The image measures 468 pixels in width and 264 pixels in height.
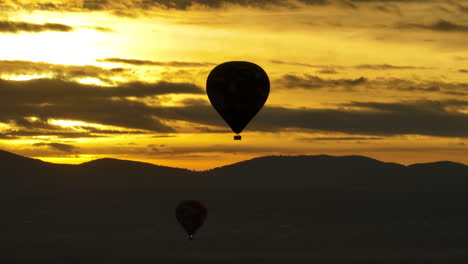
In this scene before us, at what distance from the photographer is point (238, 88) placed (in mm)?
118625

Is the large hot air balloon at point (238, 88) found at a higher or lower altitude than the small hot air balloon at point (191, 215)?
higher

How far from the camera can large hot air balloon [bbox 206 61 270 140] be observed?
118 metres

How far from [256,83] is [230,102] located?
3363 mm

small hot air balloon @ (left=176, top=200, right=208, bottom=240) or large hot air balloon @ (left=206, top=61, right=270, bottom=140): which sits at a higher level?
large hot air balloon @ (left=206, top=61, right=270, bottom=140)

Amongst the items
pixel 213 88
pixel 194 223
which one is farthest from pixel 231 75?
pixel 194 223

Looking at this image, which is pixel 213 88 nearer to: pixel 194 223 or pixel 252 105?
pixel 252 105

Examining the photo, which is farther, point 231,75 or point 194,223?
point 194,223

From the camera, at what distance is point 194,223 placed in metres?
174

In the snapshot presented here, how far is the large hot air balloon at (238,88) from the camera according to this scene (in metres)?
118

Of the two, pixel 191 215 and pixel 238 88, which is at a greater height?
pixel 238 88

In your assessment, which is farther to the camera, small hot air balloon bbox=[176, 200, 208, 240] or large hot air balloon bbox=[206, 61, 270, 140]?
small hot air balloon bbox=[176, 200, 208, 240]

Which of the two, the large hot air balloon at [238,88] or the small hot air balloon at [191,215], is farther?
the small hot air balloon at [191,215]

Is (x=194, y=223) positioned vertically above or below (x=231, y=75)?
below

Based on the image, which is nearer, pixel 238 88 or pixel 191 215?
pixel 238 88
